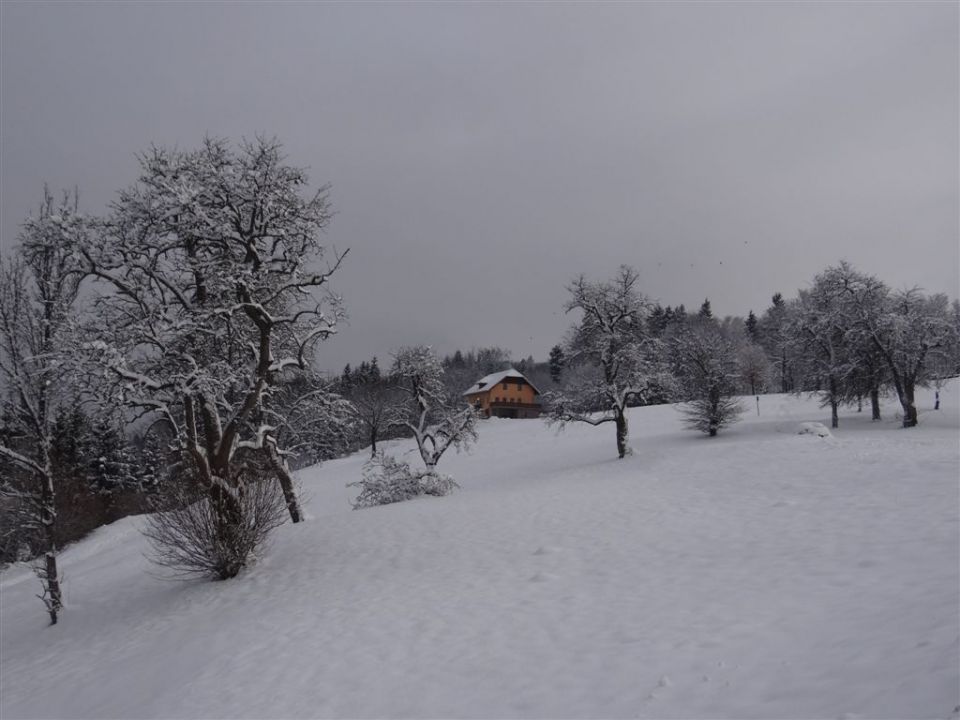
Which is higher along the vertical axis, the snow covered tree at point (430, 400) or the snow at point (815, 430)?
the snow covered tree at point (430, 400)

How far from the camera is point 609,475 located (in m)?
22.0

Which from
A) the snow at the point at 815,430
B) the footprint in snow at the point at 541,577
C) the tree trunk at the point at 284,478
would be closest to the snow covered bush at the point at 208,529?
the tree trunk at the point at 284,478

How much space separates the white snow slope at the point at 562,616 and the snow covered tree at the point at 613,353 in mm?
9095

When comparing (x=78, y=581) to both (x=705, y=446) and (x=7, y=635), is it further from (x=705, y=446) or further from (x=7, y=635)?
(x=705, y=446)

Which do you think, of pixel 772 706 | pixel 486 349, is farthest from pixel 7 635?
pixel 486 349

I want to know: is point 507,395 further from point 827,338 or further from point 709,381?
point 827,338

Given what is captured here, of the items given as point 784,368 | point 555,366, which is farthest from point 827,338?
point 555,366

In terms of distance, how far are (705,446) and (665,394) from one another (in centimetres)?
326

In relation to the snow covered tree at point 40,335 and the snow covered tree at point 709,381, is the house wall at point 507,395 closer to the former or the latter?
the snow covered tree at point 709,381

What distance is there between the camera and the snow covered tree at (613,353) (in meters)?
25.5

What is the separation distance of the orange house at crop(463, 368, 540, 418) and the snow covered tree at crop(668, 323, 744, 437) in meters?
42.1

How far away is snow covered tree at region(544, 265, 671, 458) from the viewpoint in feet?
83.8

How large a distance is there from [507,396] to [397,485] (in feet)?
180

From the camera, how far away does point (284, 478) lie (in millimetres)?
16562
